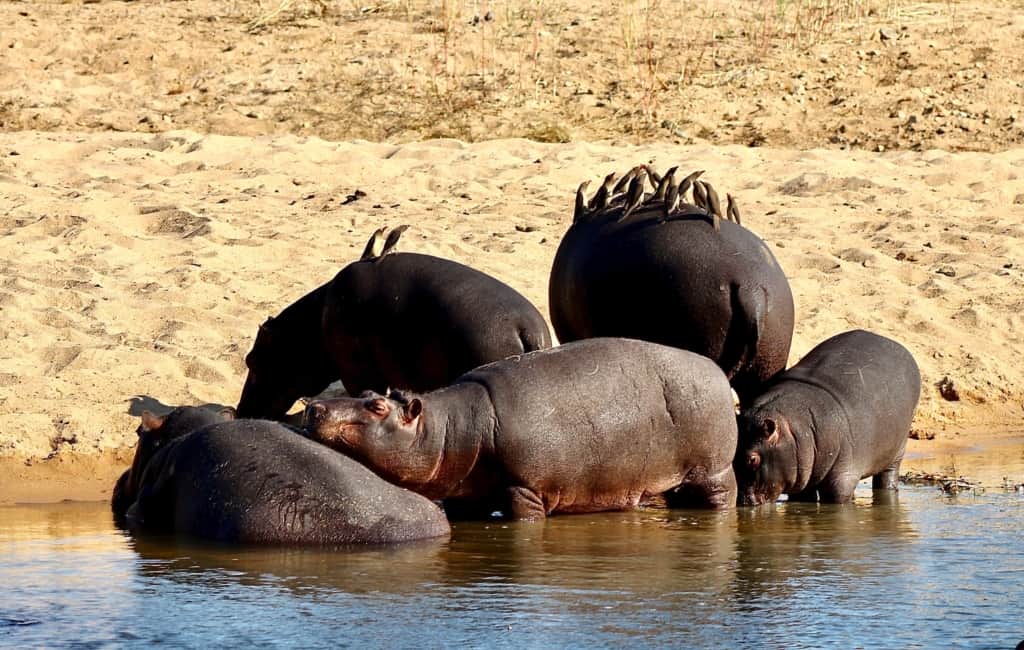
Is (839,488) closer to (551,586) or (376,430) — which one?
(376,430)

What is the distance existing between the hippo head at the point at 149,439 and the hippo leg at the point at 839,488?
2.58 m

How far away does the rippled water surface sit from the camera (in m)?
4.79

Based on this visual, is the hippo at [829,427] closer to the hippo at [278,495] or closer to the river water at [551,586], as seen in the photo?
the river water at [551,586]

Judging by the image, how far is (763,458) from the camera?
721 centimetres

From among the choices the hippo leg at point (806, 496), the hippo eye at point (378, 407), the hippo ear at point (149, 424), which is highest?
the hippo eye at point (378, 407)

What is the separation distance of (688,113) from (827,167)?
1.75 metres

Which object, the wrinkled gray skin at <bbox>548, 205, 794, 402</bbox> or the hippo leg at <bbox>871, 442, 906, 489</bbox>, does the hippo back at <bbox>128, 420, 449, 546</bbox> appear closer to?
the wrinkled gray skin at <bbox>548, 205, 794, 402</bbox>

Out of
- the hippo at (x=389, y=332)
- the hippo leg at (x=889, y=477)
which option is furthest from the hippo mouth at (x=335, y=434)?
the hippo leg at (x=889, y=477)

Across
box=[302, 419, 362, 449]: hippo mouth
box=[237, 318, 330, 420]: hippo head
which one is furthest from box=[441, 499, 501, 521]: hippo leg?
box=[237, 318, 330, 420]: hippo head

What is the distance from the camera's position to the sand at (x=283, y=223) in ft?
27.6

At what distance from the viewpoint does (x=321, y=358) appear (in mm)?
8383

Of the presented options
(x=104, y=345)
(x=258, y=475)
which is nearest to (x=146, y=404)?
(x=104, y=345)

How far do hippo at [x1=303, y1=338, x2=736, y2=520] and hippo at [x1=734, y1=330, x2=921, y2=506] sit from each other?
25 centimetres

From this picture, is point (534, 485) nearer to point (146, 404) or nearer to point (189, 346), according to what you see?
point (146, 404)
